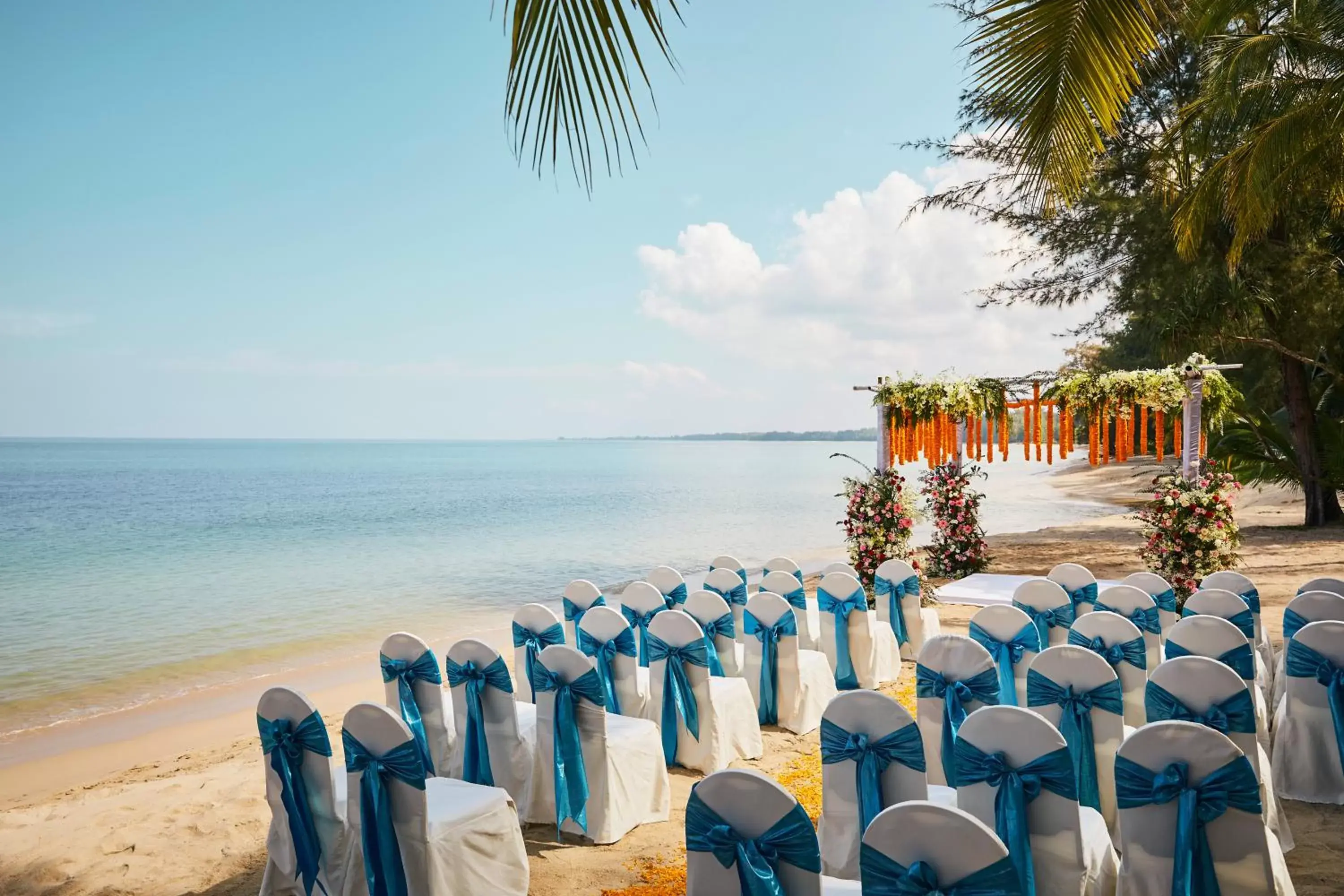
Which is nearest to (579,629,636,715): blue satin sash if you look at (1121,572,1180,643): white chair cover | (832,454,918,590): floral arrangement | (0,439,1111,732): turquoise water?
(1121,572,1180,643): white chair cover

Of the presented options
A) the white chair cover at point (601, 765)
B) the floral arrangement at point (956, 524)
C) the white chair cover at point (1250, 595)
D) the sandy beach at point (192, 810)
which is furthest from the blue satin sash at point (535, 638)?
the floral arrangement at point (956, 524)

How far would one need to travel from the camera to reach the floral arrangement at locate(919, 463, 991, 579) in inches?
456

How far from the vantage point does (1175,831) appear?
8.63ft

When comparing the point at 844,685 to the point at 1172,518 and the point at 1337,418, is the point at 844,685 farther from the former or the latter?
the point at 1337,418

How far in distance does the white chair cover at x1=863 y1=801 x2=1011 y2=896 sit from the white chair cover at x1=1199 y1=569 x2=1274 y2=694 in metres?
4.50

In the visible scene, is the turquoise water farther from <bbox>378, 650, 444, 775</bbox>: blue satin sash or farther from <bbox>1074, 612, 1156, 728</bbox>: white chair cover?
<bbox>1074, 612, 1156, 728</bbox>: white chair cover

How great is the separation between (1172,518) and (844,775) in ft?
24.8

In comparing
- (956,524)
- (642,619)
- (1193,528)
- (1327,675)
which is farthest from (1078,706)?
(956,524)

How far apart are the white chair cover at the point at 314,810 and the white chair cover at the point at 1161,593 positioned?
206 inches

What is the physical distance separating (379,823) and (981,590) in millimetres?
8037

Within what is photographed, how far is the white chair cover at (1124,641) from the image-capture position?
4.29m

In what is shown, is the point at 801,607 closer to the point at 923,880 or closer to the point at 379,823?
the point at 379,823

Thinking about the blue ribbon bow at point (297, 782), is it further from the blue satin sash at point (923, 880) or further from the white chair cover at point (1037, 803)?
the white chair cover at point (1037, 803)

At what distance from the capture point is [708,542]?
23.5 m
